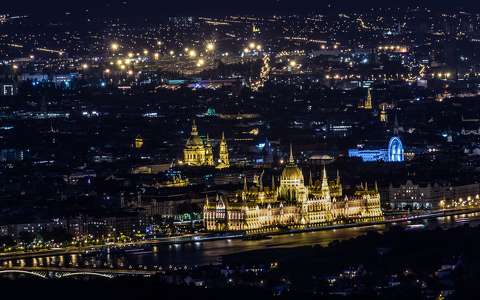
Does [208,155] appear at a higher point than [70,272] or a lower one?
higher

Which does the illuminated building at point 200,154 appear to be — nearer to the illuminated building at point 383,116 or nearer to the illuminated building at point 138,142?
the illuminated building at point 138,142

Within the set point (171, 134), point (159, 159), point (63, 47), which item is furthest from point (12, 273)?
point (63, 47)

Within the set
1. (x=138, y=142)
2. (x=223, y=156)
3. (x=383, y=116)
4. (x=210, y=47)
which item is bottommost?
(x=223, y=156)

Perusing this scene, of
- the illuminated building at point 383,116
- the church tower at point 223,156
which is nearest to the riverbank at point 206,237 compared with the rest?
the church tower at point 223,156

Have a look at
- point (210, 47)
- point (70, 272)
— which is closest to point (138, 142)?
point (70, 272)

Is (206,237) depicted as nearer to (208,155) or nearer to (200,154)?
(200,154)

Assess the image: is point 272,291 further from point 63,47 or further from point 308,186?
point 63,47
